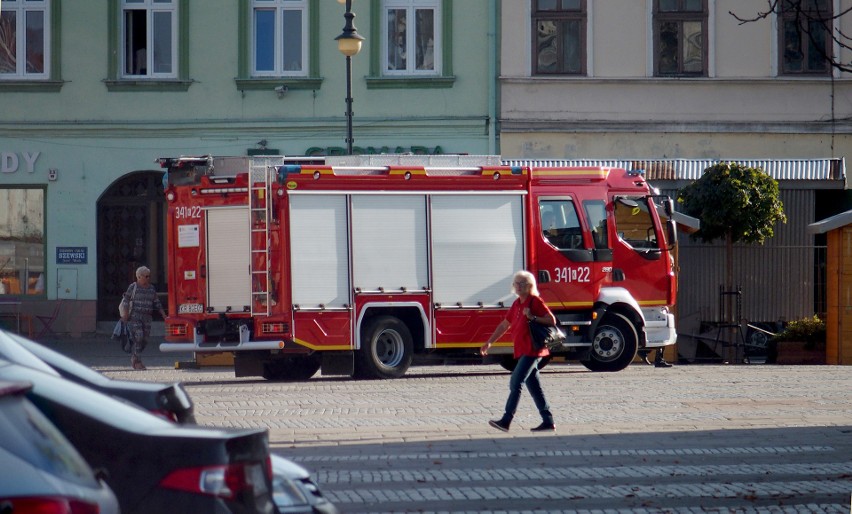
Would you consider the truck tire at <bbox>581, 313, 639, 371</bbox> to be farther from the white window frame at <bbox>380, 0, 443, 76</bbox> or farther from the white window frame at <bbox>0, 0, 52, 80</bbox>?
the white window frame at <bbox>0, 0, 52, 80</bbox>

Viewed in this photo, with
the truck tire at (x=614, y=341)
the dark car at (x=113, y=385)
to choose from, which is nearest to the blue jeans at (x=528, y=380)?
the dark car at (x=113, y=385)

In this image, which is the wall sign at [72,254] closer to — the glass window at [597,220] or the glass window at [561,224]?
the glass window at [561,224]

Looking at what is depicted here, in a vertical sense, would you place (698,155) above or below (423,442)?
above

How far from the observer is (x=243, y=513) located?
16.1 feet

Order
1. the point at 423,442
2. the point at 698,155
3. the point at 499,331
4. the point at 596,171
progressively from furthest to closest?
the point at 698,155
the point at 596,171
the point at 499,331
the point at 423,442

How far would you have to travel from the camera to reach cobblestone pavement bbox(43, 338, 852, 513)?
30.7 feet

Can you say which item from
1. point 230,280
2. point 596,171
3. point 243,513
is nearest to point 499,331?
point 230,280

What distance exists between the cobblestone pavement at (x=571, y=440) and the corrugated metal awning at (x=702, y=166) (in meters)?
7.59

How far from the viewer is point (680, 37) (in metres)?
28.0

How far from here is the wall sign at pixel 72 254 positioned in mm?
27984

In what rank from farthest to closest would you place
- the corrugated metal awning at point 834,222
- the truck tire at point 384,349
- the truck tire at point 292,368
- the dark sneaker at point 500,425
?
the corrugated metal awning at point 834,222
the truck tire at point 292,368
the truck tire at point 384,349
the dark sneaker at point 500,425

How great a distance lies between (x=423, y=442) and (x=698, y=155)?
668 inches

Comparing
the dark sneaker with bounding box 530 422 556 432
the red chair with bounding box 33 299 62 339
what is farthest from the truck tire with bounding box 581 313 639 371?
the red chair with bounding box 33 299 62 339

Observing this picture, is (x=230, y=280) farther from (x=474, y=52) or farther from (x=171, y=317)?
(x=474, y=52)
